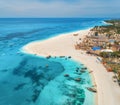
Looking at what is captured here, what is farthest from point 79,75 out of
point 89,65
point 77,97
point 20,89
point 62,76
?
point 20,89

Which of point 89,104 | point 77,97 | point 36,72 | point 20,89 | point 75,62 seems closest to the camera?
point 89,104

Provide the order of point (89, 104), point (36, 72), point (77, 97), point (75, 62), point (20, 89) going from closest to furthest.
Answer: point (89, 104), point (77, 97), point (20, 89), point (36, 72), point (75, 62)

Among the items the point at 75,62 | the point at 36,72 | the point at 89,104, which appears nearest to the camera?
the point at 89,104

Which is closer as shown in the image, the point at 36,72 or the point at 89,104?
the point at 89,104

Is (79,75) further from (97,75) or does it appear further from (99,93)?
(99,93)

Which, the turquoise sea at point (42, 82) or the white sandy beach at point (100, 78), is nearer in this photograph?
the white sandy beach at point (100, 78)

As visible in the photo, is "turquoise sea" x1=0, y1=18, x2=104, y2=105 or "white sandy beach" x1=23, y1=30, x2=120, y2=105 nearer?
"white sandy beach" x1=23, y1=30, x2=120, y2=105

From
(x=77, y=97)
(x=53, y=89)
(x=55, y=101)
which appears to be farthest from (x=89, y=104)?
(x=53, y=89)

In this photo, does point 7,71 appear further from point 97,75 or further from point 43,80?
point 97,75

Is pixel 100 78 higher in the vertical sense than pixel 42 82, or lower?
higher
